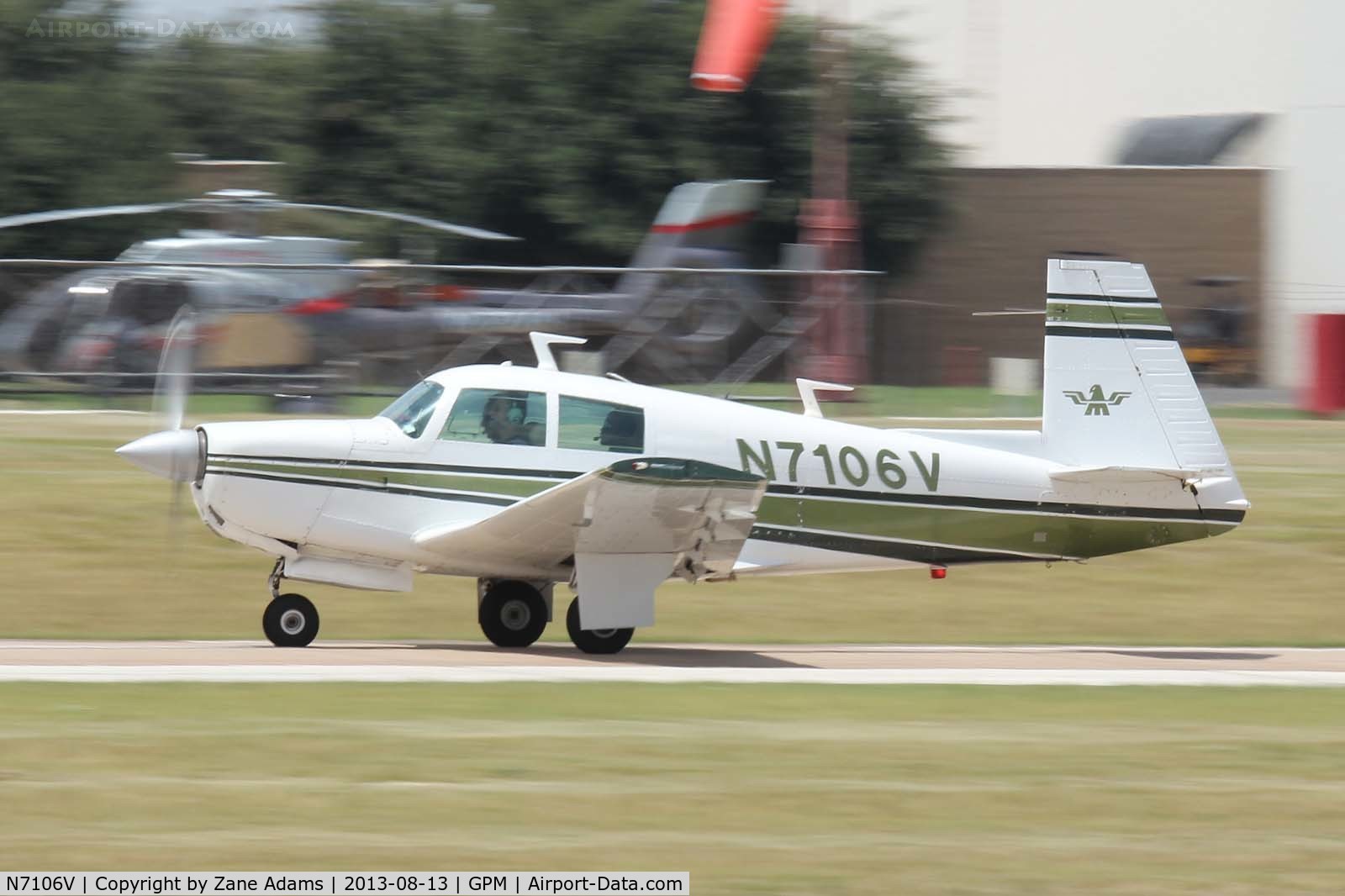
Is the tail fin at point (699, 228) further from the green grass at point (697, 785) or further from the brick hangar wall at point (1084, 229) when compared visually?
the green grass at point (697, 785)

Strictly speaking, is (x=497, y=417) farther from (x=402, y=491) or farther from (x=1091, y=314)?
(x=1091, y=314)

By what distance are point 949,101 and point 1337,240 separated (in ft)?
29.6

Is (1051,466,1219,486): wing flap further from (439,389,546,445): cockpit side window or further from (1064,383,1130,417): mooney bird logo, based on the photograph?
(439,389,546,445): cockpit side window

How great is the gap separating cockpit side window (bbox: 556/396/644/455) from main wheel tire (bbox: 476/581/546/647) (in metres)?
1.39

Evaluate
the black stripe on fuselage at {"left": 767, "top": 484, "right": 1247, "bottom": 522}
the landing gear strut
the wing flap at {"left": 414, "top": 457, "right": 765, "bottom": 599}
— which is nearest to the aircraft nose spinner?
the landing gear strut

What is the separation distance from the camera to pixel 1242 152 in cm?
3900

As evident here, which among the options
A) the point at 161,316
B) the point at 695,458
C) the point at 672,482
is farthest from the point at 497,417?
the point at 161,316

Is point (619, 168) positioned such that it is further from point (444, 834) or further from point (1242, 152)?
point (444, 834)

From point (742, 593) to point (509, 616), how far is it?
2.81m

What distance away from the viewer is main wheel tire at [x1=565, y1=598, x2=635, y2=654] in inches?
467

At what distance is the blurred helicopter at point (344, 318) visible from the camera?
17594 mm

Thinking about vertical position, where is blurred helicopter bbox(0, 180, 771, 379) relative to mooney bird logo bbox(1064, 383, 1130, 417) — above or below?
above

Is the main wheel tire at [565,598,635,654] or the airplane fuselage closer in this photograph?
the airplane fuselage

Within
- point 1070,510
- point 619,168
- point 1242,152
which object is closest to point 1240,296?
A: point 1242,152
